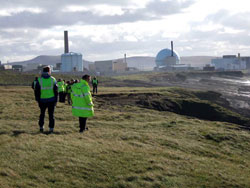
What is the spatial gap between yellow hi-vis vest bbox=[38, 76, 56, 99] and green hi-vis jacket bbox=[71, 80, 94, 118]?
0.69m

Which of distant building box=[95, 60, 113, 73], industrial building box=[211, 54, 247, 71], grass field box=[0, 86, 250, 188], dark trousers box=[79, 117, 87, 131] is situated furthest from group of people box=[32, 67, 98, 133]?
industrial building box=[211, 54, 247, 71]

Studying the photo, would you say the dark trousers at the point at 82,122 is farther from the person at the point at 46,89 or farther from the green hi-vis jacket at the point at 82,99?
the person at the point at 46,89

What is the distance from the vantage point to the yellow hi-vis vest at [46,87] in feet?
35.5

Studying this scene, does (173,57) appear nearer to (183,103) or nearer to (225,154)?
(183,103)

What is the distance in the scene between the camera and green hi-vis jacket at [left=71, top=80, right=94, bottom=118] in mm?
11016

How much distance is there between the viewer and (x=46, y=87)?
1084 cm

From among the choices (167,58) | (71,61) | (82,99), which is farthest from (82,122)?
(167,58)

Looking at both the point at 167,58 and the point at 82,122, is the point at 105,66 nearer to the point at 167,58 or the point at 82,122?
the point at 167,58

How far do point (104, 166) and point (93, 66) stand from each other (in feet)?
381

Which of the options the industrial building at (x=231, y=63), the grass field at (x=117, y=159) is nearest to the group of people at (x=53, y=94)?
the grass field at (x=117, y=159)

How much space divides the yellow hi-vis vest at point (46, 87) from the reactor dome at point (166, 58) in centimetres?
12476

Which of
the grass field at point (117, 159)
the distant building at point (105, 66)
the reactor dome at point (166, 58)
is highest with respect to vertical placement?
the reactor dome at point (166, 58)

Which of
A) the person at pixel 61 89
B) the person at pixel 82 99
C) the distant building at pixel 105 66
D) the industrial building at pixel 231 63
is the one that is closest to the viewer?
the person at pixel 82 99

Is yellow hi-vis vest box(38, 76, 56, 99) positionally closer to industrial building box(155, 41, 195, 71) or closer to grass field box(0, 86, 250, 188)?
grass field box(0, 86, 250, 188)
